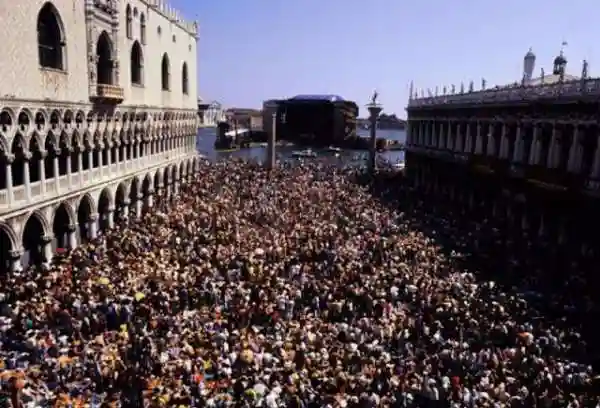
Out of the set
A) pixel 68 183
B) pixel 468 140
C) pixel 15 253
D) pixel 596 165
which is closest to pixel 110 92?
pixel 68 183

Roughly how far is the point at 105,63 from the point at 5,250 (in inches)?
467

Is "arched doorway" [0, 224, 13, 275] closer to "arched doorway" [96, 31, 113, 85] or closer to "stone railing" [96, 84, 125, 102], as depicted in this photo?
"stone railing" [96, 84, 125, 102]

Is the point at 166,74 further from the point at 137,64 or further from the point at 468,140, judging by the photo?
the point at 468,140

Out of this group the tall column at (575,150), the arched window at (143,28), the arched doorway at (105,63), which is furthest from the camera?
the arched window at (143,28)

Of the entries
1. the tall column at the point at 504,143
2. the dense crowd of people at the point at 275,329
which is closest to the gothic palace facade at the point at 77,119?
the dense crowd of people at the point at 275,329

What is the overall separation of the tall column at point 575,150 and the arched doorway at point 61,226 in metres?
22.9

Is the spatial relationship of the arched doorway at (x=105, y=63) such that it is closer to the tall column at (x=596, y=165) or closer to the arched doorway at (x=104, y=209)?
the arched doorway at (x=104, y=209)

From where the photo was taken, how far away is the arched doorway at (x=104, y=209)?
29.5 metres

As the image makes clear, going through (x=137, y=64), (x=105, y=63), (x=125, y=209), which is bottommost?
(x=125, y=209)

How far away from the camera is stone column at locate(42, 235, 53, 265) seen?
22.5 meters

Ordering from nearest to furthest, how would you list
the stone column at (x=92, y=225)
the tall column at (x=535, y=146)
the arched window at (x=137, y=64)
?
the stone column at (x=92, y=225)
the tall column at (x=535, y=146)
the arched window at (x=137, y=64)

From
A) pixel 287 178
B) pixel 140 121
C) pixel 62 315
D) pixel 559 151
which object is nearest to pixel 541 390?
pixel 62 315

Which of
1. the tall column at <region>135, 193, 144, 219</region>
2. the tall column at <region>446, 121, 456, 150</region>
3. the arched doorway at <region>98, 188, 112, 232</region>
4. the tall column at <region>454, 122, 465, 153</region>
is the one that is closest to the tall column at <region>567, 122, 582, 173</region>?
the tall column at <region>454, 122, 465, 153</region>

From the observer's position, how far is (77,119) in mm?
25406
